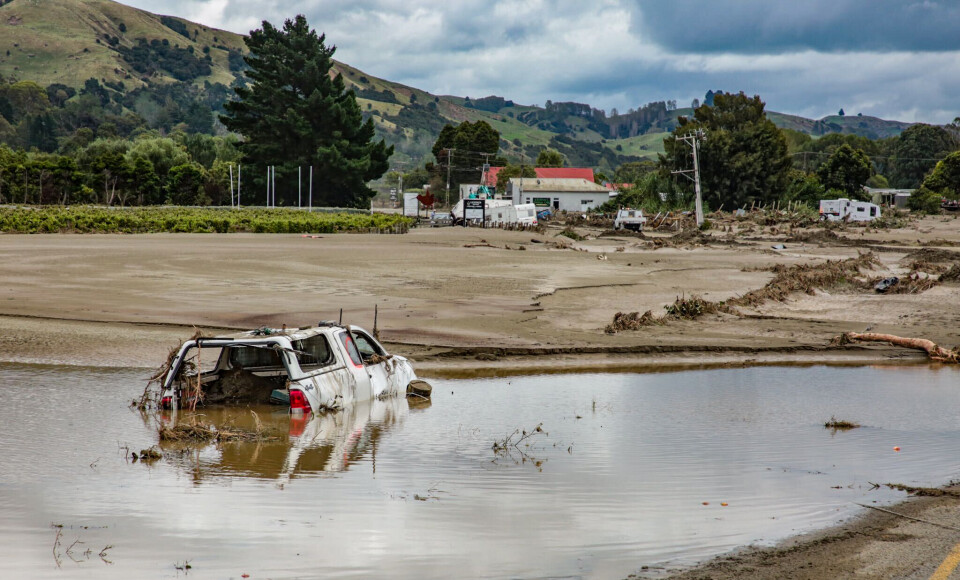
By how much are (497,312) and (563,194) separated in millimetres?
113615

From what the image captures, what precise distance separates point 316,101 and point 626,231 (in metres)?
46.6

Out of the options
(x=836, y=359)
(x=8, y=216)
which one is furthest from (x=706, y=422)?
(x=8, y=216)

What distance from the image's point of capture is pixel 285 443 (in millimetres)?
11445

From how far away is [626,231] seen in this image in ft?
241

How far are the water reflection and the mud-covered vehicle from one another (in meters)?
0.20

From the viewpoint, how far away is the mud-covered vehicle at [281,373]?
40.0ft

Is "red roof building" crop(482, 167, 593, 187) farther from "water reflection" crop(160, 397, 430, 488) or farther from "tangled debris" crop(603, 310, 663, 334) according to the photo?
"water reflection" crop(160, 397, 430, 488)

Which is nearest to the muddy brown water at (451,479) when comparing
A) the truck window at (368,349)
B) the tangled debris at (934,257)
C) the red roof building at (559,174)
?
the truck window at (368,349)

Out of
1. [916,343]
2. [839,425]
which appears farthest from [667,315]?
[839,425]

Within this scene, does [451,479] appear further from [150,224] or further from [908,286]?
[150,224]

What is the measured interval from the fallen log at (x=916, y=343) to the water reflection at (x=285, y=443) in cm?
1224

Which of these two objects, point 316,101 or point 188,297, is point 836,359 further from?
point 316,101

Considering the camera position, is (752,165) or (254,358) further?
(752,165)

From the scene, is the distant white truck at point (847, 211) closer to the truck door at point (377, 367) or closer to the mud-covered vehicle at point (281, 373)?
the truck door at point (377, 367)
